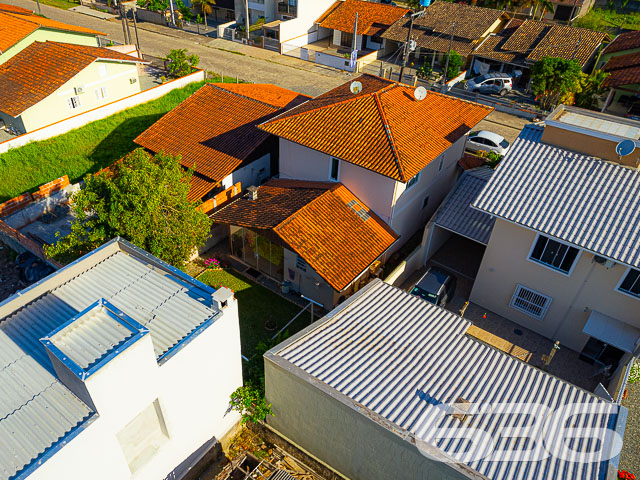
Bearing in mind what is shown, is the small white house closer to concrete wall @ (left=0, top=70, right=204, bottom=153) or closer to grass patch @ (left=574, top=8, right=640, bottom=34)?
concrete wall @ (left=0, top=70, right=204, bottom=153)

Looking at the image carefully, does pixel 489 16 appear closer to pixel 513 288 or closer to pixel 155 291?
pixel 513 288

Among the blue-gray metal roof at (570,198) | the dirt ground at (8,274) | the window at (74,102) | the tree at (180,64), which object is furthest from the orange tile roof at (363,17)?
the dirt ground at (8,274)

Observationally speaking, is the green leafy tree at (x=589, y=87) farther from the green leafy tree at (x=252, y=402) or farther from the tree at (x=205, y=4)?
the tree at (x=205, y=4)

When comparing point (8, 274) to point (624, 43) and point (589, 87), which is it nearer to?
point (589, 87)

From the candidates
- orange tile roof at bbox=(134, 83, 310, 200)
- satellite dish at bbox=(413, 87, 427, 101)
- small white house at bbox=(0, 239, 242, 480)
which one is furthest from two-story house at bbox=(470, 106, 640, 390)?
orange tile roof at bbox=(134, 83, 310, 200)

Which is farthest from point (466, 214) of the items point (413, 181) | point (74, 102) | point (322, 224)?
point (74, 102)

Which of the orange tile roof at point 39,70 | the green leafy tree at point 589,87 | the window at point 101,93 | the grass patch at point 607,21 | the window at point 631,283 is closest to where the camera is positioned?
the window at point 631,283

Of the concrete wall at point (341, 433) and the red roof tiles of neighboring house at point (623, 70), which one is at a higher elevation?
the red roof tiles of neighboring house at point (623, 70)
